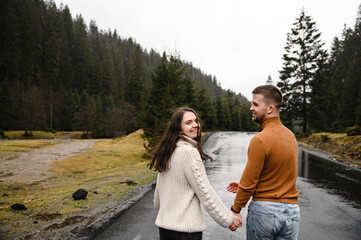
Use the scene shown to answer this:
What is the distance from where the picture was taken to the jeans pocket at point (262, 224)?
216 cm

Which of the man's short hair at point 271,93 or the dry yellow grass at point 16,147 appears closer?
the man's short hair at point 271,93

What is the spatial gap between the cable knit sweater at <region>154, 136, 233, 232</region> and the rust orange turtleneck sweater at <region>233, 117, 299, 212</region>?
370mm

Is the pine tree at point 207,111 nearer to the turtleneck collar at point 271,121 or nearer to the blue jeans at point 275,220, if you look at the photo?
the turtleneck collar at point 271,121

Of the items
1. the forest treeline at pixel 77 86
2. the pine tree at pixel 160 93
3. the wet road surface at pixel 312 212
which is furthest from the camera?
the forest treeline at pixel 77 86

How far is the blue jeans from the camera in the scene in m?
2.16

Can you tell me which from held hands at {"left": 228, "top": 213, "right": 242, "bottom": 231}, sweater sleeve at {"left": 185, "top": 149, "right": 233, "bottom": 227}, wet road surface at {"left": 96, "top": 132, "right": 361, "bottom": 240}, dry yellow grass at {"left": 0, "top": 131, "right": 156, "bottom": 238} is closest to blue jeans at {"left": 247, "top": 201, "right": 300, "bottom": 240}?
held hands at {"left": 228, "top": 213, "right": 242, "bottom": 231}

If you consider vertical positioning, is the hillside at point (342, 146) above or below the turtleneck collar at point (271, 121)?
below

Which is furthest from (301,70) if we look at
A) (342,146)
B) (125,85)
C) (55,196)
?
(125,85)

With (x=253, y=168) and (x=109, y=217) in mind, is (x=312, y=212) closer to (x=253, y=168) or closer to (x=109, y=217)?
(x=253, y=168)

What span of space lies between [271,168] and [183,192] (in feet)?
2.82

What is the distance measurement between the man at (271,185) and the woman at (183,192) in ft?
0.90

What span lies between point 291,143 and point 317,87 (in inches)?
1243

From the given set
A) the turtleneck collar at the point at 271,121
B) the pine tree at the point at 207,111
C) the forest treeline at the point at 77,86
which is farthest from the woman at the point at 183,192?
the pine tree at the point at 207,111

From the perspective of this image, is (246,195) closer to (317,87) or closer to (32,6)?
(317,87)
